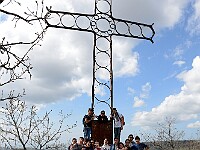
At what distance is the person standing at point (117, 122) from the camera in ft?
28.3

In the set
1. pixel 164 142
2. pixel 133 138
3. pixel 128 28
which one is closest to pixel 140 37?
pixel 128 28

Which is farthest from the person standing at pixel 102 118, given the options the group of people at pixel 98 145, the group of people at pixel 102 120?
the group of people at pixel 98 145

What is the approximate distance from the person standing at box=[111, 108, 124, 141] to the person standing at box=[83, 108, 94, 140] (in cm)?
52

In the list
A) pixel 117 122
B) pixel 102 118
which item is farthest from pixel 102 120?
pixel 117 122

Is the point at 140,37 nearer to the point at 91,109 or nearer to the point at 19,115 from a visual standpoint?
the point at 91,109

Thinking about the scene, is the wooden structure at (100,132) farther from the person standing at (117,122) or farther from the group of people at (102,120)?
the person standing at (117,122)

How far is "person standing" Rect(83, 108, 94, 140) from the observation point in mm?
8344

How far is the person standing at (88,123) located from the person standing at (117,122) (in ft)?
1.71

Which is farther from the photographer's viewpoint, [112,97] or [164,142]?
[164,142]

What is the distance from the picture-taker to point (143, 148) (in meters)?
9.09

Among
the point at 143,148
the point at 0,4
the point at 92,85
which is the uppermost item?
the point at 92,85

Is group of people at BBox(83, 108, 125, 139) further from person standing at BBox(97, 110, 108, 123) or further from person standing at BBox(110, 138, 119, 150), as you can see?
person standing at BBox(110, 138, 119, 150)

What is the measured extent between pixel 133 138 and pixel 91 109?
152 cm

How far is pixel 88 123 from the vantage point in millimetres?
8352
